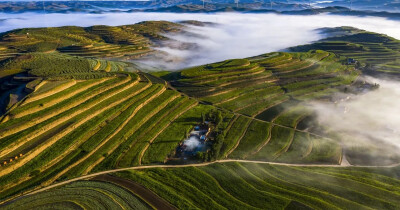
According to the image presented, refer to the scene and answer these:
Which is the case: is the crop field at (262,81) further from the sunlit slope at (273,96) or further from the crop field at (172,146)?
the crop field at (172,146)

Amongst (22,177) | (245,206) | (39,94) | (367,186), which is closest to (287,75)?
(367,186)

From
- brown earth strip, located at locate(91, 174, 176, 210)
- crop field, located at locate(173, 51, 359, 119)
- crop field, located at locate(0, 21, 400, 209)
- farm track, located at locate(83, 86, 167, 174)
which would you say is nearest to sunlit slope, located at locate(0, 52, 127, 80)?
crop field, located at locate(0, 21, 400, 209)

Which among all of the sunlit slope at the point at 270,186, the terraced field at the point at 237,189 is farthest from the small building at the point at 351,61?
the sunlit slope at the point at 270,186

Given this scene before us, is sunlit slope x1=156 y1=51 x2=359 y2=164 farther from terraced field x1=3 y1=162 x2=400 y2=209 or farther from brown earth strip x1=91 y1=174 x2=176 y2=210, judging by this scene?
brown earth strip x1=91 y1=174 x2=176 y2=210

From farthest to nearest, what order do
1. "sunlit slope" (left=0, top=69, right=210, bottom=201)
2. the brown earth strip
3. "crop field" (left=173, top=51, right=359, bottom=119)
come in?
"crop field" (left=173, top=51, right=359, bottom=119), "sunlit slope" (left=0, top=69, right=210, bottom=201), the brown earth strip

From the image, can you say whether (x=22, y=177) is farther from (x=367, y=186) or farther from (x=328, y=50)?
(x=328, y=50)

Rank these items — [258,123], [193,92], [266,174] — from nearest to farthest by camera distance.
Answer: [266,174], [258,123], [193,92]
